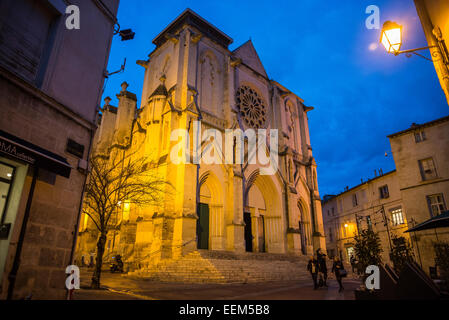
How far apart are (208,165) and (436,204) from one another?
→ 16.6m

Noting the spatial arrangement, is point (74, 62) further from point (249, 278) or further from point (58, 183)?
point (249, 278)

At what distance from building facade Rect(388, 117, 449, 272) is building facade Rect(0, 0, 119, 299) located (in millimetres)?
21901

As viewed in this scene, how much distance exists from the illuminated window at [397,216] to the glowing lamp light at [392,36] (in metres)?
22.3

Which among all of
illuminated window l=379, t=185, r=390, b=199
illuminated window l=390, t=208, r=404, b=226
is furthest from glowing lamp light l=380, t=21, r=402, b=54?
illuminated window l=379, t=185, r=390, b=199

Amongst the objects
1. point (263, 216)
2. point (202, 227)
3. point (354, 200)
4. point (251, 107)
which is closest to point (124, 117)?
point (251, 107)

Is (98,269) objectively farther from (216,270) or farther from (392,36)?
(392,36)

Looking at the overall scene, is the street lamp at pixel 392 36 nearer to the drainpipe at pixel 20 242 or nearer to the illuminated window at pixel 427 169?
the drainpipe at pixel 20 242

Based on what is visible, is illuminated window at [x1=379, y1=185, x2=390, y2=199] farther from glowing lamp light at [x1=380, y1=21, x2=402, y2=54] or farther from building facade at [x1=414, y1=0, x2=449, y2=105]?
glowing lamp light at [x1=380, y1=21, x2=402, y2=54]

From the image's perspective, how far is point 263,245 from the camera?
20938 mm

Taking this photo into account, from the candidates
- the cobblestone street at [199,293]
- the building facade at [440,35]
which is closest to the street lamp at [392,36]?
the building facade at [440,35]

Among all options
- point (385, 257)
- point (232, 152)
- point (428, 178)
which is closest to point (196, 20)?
point (232, 152)

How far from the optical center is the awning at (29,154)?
15.3ft

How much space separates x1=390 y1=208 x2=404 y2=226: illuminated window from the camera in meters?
22.9
